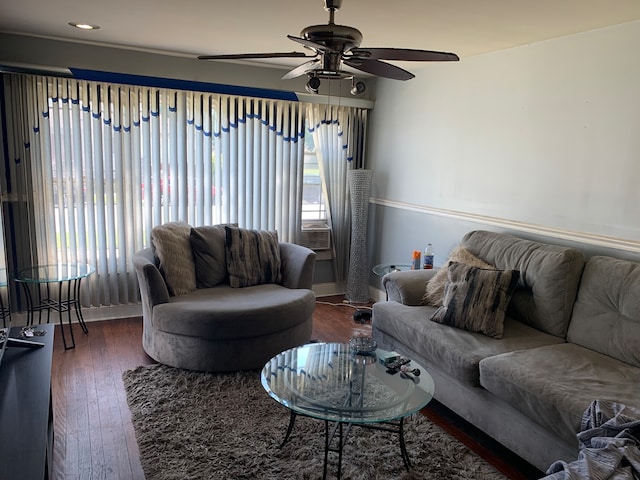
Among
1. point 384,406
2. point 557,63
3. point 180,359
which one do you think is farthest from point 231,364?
point 557,63

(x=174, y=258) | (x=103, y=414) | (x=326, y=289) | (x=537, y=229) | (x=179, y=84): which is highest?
(x=179, y=84)

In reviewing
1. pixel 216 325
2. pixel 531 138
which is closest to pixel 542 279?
pixel 531 138

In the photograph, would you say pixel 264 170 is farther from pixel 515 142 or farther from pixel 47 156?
pixel 515 142

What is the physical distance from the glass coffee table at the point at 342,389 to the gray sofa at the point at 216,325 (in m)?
0.61

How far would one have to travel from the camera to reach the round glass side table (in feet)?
11.1

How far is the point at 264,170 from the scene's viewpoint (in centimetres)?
459

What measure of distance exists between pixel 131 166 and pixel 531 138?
3.13 metres

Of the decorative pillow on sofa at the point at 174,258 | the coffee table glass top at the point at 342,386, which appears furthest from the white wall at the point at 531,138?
the decorative pillow on sofa at the point at 174,258

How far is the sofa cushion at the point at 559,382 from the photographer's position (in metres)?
2.04

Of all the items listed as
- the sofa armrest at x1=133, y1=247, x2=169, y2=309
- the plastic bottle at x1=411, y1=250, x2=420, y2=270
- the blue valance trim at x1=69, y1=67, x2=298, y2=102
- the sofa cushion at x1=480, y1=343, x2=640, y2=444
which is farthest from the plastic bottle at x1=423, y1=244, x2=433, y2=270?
the sofa armrest at x1=133, y1=247, x2=169, y2=309

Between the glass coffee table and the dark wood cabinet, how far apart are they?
88cm

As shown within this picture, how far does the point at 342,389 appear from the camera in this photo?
2168mm

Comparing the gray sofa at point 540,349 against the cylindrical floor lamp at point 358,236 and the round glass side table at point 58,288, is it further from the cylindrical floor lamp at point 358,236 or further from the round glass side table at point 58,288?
the round glass side table at point 58,288

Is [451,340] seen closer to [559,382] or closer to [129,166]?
[559,382]
